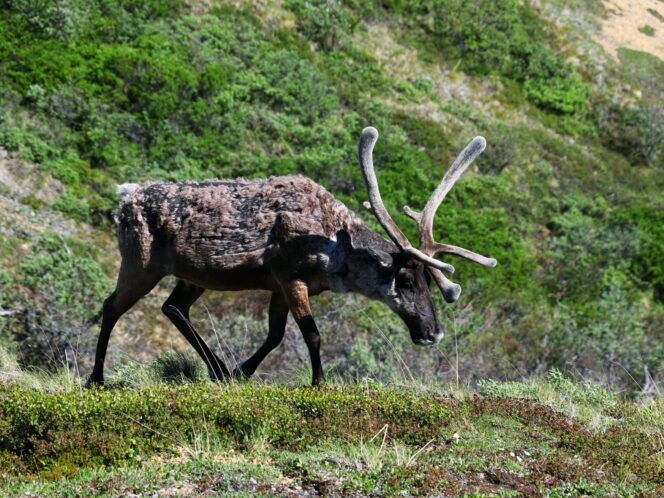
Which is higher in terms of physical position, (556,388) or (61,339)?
(556,388)

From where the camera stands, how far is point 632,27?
122 feet

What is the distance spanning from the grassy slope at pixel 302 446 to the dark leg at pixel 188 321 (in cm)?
119

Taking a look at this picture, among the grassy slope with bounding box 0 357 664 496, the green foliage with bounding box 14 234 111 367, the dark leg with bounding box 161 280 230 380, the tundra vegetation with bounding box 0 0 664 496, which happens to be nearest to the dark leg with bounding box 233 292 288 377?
the dark leg with bounding box 161 280 230 380

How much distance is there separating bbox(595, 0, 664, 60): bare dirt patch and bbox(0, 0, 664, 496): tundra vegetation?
4.18 feet

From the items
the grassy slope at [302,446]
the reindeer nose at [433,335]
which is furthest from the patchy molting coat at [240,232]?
the grassy slope at [302,446]

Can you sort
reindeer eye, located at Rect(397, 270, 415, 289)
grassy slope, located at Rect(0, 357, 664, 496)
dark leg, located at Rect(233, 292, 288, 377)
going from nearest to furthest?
grassy slope, located at Rect(0, 357, 664, 496) < reindeer eye, located at Rect(397, 270, 415, 289) < dark leg, located at Rect(233, 292, 288, 377)

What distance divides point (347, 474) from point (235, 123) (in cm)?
1446

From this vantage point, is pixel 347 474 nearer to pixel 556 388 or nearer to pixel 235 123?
A: pixel 556 388

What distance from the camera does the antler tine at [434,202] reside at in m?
8.35

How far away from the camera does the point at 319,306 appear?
14.9m

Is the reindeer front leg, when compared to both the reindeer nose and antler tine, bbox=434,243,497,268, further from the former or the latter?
antler tine, bbox=434,243,497,268

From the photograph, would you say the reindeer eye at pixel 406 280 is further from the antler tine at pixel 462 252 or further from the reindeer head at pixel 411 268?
the antler tine at pixel 462 252

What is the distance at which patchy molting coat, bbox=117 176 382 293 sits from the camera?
8.34m

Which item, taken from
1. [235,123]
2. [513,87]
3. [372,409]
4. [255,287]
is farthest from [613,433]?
[513,87]
